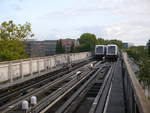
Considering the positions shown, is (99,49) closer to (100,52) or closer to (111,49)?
(100,52)

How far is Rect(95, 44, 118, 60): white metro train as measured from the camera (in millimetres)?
50562

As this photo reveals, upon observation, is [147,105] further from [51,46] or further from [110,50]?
[51,46]

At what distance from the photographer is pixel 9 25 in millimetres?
41906

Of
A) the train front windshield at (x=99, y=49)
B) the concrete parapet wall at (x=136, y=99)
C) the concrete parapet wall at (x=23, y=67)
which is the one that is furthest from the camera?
the train front windshield at (x=99, y=49)

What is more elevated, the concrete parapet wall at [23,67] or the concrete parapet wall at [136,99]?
the concrete parapet wall at [136,99]

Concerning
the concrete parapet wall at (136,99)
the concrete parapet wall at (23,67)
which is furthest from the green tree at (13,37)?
the concrete parapet wall at (136,99)

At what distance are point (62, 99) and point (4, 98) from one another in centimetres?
294

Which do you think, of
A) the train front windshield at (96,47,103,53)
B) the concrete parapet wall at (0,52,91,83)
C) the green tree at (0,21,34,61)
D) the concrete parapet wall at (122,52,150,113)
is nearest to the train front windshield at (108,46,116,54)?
the train front windshield at (96,47,103,53)

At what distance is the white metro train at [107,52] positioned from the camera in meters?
50.6

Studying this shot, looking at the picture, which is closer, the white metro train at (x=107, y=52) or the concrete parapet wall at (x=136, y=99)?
the concrete parapet wall at (x=136, y=99)

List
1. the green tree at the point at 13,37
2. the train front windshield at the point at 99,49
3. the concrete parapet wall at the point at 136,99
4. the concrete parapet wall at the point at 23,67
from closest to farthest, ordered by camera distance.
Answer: the concrete parapet wall at the point at 136,99 → the concrete parapet wall at the point at 23,67 → the green tree at the point at 13,37 → the train front windshield at the point at 99,49

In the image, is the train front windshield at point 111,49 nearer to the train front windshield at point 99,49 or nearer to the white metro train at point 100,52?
the white metro train at point 100,52

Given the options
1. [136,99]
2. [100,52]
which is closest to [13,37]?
[100,52]

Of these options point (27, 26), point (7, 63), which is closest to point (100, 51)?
point (27, 26)
